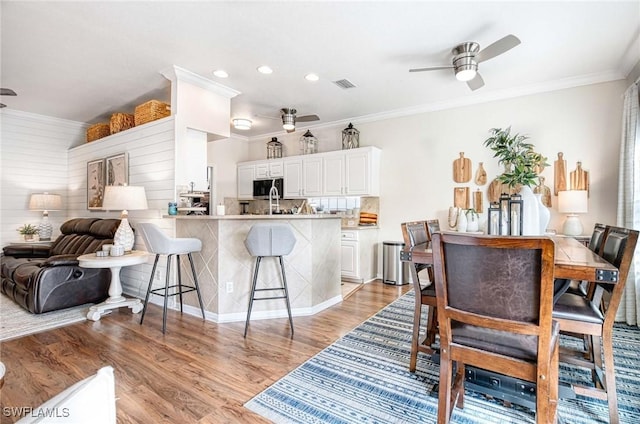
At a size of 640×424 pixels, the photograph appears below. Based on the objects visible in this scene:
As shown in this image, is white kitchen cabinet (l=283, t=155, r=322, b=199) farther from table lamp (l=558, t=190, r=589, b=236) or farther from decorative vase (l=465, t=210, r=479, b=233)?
table lamp (l=558, t=190, r=589, b=236)

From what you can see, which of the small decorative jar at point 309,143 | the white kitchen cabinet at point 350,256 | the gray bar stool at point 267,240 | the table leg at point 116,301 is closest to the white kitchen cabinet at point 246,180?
A: the small decorative jar at point 309,143

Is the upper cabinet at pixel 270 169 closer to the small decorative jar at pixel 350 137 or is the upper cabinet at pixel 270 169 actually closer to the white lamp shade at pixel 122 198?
the small decorative jar at pixel 350 137

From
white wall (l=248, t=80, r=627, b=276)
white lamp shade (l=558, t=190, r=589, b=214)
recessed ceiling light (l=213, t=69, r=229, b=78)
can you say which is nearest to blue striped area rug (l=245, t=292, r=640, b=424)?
white lamp shade (l=558, t=190, r=589, b=214)

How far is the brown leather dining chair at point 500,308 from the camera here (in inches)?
49.3

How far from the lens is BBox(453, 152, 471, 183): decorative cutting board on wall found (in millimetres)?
4430

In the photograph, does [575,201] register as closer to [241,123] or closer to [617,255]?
[617,255]

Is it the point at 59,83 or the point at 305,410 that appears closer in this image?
the point at 305,410

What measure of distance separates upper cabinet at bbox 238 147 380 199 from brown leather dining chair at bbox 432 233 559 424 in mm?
3627

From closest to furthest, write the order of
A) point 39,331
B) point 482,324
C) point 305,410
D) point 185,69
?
point 482,324
point 305,410
point 39,331
point 185,69

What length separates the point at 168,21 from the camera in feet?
8.50

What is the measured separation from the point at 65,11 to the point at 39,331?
2848 mm

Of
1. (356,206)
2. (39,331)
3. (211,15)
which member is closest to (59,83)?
(211,15)

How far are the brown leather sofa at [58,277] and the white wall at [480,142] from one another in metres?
3.89

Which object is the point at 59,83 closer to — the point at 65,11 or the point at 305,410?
the point at 65,11
